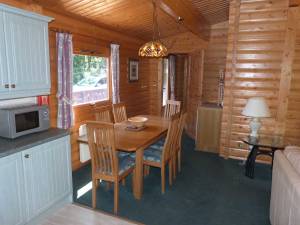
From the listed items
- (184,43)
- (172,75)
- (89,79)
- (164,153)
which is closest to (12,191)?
(164,153)

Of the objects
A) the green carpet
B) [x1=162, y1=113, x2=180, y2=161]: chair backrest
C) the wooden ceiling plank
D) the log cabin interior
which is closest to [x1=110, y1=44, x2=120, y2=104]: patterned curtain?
the log cabin interior

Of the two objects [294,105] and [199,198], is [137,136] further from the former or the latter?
[294,105]

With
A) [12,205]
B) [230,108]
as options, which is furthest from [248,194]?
[12,205]

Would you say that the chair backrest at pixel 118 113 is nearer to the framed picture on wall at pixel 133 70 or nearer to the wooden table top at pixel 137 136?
the wooden table top at pixel 137 136

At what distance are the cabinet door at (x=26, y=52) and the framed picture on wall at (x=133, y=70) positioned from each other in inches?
111

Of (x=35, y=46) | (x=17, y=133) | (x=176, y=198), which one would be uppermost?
(x=35, y=46)

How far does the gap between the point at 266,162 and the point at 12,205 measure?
4.01 m

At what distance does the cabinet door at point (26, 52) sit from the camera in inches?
91.1

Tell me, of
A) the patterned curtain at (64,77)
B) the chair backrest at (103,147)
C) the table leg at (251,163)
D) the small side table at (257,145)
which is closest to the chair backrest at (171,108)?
the small side table at (257,145)

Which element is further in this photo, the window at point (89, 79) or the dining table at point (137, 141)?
the window at point (89, 79)

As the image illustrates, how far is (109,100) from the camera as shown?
4734 mm

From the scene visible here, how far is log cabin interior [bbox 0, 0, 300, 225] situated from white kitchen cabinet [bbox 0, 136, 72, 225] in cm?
1

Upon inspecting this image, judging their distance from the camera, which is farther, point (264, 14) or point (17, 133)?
point (264, 14)

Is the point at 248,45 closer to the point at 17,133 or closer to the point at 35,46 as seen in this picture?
the point at 35,46
